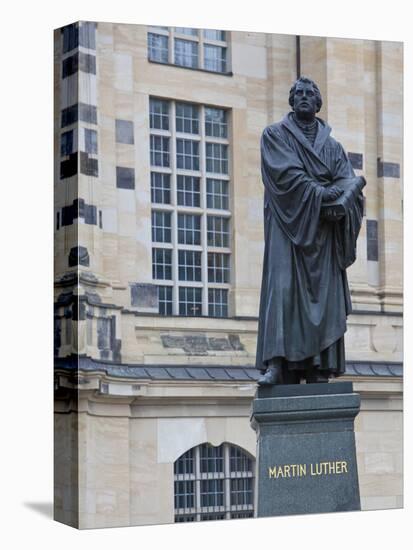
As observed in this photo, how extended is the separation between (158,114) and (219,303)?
242 centimetres

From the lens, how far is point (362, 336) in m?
26.1

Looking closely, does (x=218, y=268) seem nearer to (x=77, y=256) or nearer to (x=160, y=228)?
(x=160, y=228)

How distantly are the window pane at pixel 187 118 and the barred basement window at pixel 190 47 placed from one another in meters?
0.50

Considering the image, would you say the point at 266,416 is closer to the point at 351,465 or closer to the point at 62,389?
the point at 351,465

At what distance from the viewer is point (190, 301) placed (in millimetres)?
24109

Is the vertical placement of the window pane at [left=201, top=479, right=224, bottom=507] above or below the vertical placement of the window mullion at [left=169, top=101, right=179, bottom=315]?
below

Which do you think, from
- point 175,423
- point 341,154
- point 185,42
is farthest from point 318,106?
point 175,423

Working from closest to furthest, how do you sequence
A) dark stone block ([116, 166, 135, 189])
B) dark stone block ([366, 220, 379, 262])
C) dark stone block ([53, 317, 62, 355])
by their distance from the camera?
dark stone block ([53, 317, 62, 355]) → dark stone block ([116, 166, 135, 189]) → dark stone block ([366, 220, 379, 262])

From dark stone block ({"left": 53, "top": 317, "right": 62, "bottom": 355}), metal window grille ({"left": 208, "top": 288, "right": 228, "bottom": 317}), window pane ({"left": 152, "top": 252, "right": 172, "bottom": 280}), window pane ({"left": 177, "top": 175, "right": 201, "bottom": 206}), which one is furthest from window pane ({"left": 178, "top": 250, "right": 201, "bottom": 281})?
dark stone block ({"left": 53, "top": 317, "right": 62, "bottom": 355})

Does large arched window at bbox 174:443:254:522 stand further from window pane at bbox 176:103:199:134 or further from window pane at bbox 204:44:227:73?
window pane at bbox 204:44:227:73

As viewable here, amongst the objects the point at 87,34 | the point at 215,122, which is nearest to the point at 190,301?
the point at 215,122

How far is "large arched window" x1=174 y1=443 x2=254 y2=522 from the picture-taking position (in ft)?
78.5

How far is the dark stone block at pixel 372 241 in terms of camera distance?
26.1 metres

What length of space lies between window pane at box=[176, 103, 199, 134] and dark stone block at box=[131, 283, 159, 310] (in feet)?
6.39
